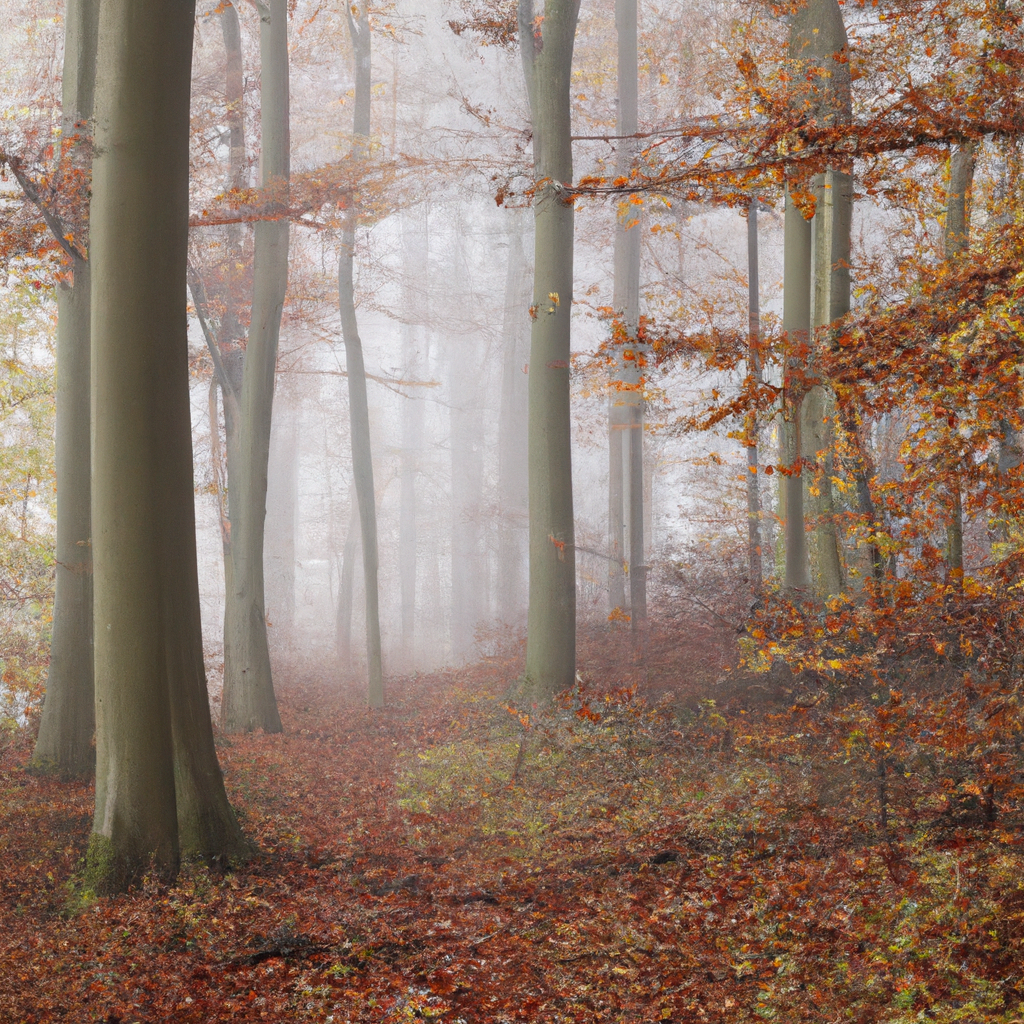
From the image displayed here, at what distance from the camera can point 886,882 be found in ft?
12.9

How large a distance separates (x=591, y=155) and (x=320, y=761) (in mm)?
13699

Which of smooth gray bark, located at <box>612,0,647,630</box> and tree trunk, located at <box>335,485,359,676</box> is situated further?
tree trunk, located at <box>335,485,359,676</box>

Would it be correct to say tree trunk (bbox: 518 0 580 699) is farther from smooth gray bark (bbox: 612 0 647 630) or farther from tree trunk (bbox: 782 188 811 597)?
smooth gray bark (bbox: 612 0 647 630)

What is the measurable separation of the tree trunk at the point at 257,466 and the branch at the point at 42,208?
12.2 ft

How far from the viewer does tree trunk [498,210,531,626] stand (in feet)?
70.3

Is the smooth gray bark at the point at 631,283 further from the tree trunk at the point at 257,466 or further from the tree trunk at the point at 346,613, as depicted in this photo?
the tree trunk at the point at 346,613

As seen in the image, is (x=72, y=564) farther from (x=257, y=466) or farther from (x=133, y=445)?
(x=257, y=466)

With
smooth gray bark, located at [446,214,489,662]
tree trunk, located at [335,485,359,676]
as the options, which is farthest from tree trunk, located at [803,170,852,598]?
smooth gray bark, located at [446,214,489,662]

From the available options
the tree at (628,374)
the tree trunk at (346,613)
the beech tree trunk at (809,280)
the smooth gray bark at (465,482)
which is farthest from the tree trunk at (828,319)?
the smooth gray bark at (465,482)

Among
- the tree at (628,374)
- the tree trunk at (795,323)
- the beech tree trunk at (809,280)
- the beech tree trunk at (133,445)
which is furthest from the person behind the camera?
the tree at (628,374)

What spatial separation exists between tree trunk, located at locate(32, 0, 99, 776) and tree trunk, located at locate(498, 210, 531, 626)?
14642mm

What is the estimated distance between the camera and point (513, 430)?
72.1ft

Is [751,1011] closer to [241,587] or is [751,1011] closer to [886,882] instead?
[886,882]

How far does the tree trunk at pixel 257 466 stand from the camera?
10.3m
